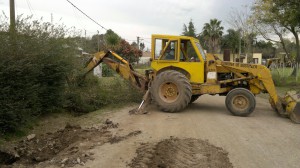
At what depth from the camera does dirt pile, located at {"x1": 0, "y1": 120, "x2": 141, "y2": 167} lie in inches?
270

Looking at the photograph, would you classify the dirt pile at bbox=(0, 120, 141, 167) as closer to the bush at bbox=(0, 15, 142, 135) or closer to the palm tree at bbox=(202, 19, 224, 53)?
the bush at bbox=(0, 15, 142, 135)

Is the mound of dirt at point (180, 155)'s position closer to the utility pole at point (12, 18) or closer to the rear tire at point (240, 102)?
the rear tire at point (240, 102)

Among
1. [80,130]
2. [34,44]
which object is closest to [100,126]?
[80,130]

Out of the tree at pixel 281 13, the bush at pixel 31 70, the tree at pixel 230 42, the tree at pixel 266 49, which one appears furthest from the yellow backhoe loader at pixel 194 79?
the tree at pixel 266 49

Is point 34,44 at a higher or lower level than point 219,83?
higher

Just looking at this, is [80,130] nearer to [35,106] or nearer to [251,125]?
[35,106]

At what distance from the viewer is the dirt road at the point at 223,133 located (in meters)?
6.88

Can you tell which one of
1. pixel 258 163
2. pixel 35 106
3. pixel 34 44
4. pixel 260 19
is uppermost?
pixel 260 19

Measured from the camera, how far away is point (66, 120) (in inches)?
435

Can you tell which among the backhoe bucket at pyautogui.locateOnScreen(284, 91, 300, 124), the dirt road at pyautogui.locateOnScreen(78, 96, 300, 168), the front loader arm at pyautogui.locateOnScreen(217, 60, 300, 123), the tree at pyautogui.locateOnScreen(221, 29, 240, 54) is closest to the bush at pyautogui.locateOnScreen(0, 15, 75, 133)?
the dirt road at pyautogui.locateOnScreen(78, 96, 300, 168)

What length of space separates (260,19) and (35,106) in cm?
2312

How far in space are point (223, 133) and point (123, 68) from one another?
531cm

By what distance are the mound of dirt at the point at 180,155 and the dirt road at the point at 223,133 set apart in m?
0.19

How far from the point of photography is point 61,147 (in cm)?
798
